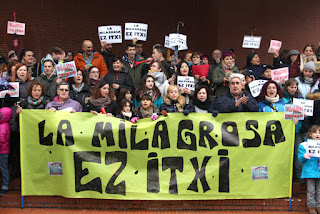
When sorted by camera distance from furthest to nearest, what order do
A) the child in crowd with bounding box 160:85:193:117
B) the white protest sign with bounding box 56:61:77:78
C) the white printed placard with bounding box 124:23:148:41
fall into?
the white printed placard with bounding box 124:23:148:41 → the white protest sign with bounding box 56:61:77:78 → the child in crowd with bounding box 160:85:193:117

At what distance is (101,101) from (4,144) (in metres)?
1.60

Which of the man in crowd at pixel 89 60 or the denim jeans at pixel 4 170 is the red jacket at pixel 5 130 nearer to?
the denim jeans at pixel 4 170

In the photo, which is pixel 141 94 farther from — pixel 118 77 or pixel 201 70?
pixel 201 70

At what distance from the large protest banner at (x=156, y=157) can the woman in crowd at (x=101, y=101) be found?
383mm

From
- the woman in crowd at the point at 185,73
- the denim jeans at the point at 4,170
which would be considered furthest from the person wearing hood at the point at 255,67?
the denim jeans at the point at 4,170

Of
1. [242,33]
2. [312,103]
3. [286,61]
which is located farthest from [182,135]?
[242,33]

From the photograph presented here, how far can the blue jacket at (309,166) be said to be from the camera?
6.19 metres

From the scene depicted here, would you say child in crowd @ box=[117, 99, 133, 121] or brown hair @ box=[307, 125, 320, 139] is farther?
child in crowd @ box=[117, 99, 133, 121]

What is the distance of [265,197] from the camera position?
21.4 ft

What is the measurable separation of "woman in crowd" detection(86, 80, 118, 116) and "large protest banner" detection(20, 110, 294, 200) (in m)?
0.38

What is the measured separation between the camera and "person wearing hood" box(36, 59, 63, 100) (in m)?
7.41

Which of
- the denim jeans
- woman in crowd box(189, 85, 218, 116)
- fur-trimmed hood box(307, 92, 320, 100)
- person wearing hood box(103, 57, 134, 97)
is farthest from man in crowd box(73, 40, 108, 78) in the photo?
fur-trimmed hood box(307, 92, 320, 100)

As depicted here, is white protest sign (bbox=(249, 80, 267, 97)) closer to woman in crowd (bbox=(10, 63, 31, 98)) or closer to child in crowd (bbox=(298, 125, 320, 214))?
child in crowd (bbox=(298, 125, 320, 214))

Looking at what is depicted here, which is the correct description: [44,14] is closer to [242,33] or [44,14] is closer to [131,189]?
[242,33]
